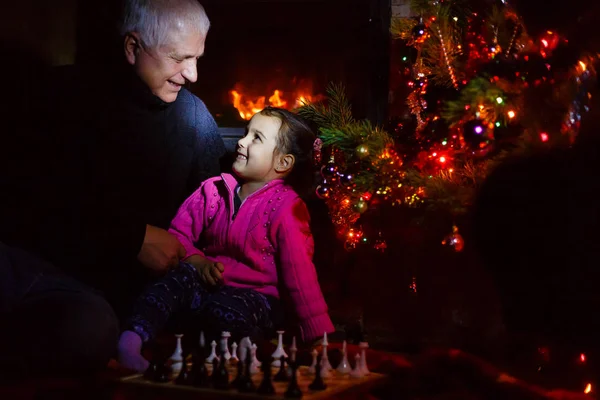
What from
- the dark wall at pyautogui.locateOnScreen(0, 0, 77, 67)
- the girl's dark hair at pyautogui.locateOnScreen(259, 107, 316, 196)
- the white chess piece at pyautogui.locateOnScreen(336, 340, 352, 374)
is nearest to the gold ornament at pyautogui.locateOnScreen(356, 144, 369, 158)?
the girl's dark hair at pyautogui.locateOnScreen(259, 107, 316, 196)

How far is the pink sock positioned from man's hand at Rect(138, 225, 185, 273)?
0.33 meters

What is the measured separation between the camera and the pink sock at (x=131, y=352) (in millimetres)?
2236

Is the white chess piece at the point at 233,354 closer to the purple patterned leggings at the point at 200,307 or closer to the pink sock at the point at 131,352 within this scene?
the purple patterned leggings at the point at 200,307

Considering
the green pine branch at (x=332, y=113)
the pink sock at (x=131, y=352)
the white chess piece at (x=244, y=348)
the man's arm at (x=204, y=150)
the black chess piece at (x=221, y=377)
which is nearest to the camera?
the black chess piece at (x=221, y=377)

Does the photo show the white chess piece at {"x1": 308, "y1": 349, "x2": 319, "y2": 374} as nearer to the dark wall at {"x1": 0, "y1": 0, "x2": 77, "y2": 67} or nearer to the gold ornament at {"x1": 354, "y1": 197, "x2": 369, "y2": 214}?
the gold ornament at {"x1": 354, "y1": 197, "x2": 369, "y2": 214}

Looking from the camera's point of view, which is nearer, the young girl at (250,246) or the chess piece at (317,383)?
the chess piece at (317,383)

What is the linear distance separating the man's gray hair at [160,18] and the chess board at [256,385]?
1340 millimetres

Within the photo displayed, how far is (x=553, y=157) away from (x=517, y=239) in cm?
25

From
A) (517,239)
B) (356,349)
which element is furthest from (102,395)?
(517,239)

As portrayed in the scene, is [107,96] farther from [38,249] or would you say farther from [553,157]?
[553,157]

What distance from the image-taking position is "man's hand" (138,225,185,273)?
2600 millimetres

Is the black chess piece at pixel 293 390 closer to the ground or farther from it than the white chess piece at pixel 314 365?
closer to the ground

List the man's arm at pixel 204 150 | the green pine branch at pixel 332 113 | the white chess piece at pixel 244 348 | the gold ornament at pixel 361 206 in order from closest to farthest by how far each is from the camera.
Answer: the white chess piece at pixel 244 348 → the gold ornament at pixel 361 206 → the green pine branch at pixel 332 113 → the man's arm at pixel 204 150

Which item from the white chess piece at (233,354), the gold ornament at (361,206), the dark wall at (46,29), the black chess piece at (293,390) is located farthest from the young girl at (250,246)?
the dark wall at (46,29)
